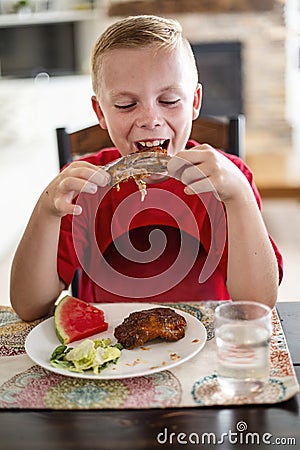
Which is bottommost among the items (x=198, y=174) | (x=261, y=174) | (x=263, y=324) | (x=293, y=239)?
(x=293, y=239)

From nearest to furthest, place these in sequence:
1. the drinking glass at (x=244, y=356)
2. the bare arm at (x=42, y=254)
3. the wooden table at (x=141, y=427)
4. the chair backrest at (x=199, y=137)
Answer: the wooden table at (x=141, y=427), the drinking glass at (x=244, y=356), the bare arm at (x=42, y=254), the chair backrest at (x=199, y=137)

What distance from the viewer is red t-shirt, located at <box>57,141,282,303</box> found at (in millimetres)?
1438

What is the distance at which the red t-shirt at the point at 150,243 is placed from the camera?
1.44m

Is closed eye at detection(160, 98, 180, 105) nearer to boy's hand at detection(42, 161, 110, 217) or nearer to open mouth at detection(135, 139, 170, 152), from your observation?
open mouth at detection(135, 139, 170, 152)

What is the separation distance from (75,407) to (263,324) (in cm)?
27

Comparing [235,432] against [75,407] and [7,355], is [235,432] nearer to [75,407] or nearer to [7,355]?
[75,407]

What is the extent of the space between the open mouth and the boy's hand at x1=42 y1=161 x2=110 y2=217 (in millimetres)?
163

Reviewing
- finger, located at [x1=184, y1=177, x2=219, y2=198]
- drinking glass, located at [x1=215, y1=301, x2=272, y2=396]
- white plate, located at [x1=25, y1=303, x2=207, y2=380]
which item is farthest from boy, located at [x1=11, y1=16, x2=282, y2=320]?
drinking glass, located at [x1=215, y1=301, x2=272, y2=396]

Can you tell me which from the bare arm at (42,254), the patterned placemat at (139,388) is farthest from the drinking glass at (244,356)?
the bare arm at (42,254)

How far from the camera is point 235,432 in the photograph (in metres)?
0.86

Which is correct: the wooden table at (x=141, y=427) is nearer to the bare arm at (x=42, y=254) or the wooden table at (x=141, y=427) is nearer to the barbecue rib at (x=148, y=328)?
the barbecue rib at (x=148, y=328)

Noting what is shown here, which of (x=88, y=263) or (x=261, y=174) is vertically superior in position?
(x=88, y=263)

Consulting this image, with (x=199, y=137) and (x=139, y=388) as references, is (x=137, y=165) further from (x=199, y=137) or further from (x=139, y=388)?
(x=199, y=137)

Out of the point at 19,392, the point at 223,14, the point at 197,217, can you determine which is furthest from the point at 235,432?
the point at 223,14
